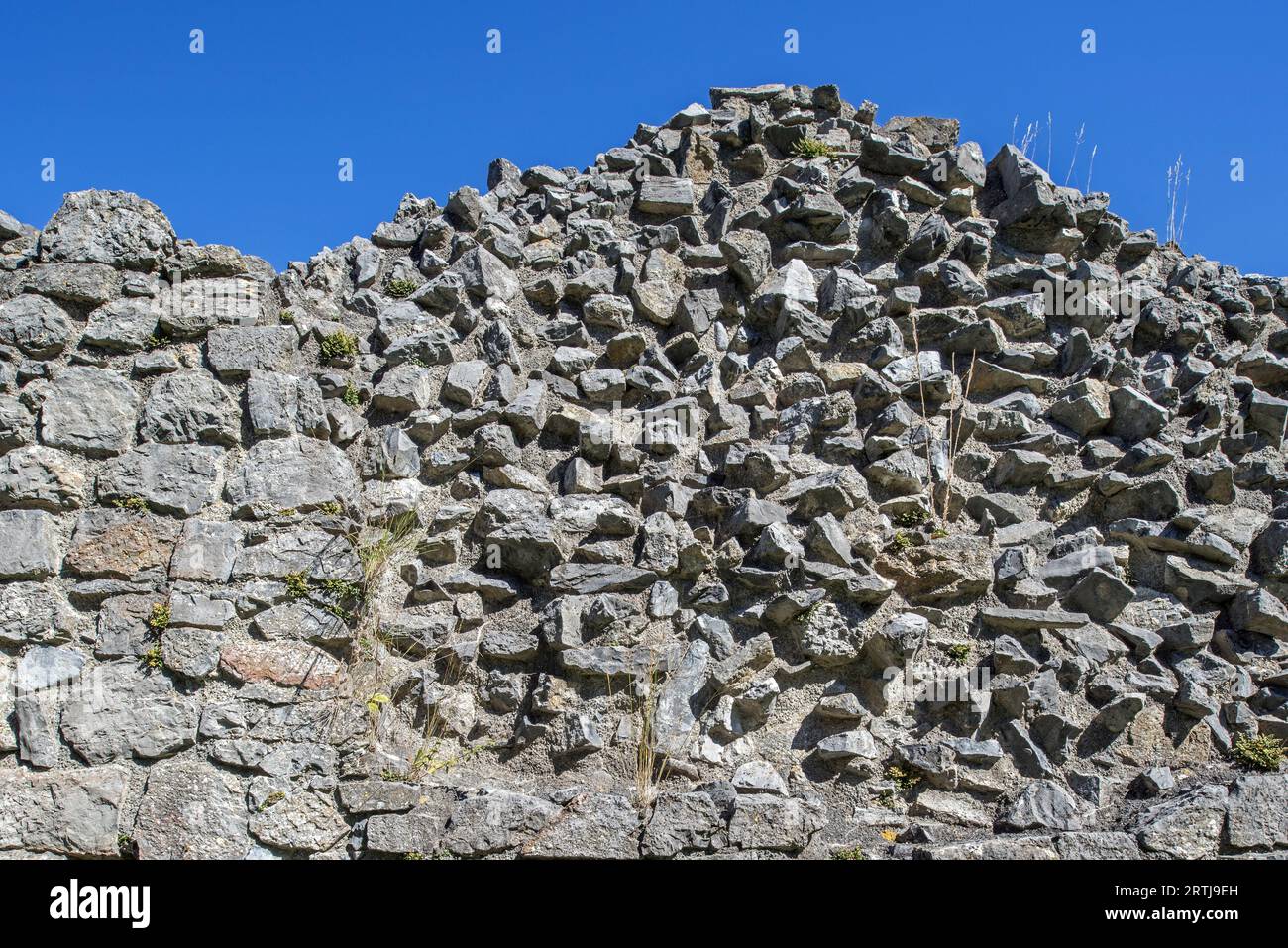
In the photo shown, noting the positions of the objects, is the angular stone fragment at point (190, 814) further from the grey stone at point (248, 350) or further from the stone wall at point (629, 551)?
the grey stone at point (248, 350)

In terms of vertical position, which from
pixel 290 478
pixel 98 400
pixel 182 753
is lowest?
pixel 182 753

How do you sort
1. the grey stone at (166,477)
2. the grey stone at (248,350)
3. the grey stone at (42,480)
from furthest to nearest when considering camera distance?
the grey stone at (248,350) < the grey stone at (166,477) < the grey stone at (42,480)

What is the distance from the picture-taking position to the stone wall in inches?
198

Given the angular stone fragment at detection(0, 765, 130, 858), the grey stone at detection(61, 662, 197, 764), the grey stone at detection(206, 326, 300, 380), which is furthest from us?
the grey stone at detection(206, 326, 300, 380)

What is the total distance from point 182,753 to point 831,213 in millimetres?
5992

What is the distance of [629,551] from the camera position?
6.10 metres

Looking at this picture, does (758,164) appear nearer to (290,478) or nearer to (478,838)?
(290,478)

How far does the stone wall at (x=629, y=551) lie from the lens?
16.5 ft

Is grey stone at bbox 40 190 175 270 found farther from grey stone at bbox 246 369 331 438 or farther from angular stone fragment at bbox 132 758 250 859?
angular stone fragment at bbox 132 758 250 859

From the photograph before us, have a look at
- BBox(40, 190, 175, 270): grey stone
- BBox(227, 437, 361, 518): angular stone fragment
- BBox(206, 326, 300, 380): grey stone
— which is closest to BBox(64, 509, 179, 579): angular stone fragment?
BBox(227, 437, 361, 518): angular stone fragment

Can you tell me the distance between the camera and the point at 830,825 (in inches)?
203

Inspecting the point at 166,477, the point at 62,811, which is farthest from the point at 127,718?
the point at 166,477

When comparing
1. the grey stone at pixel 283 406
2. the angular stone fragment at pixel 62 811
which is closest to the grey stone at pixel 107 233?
the grey stone at pixel 283 406

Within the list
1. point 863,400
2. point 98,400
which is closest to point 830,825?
point 863,400
